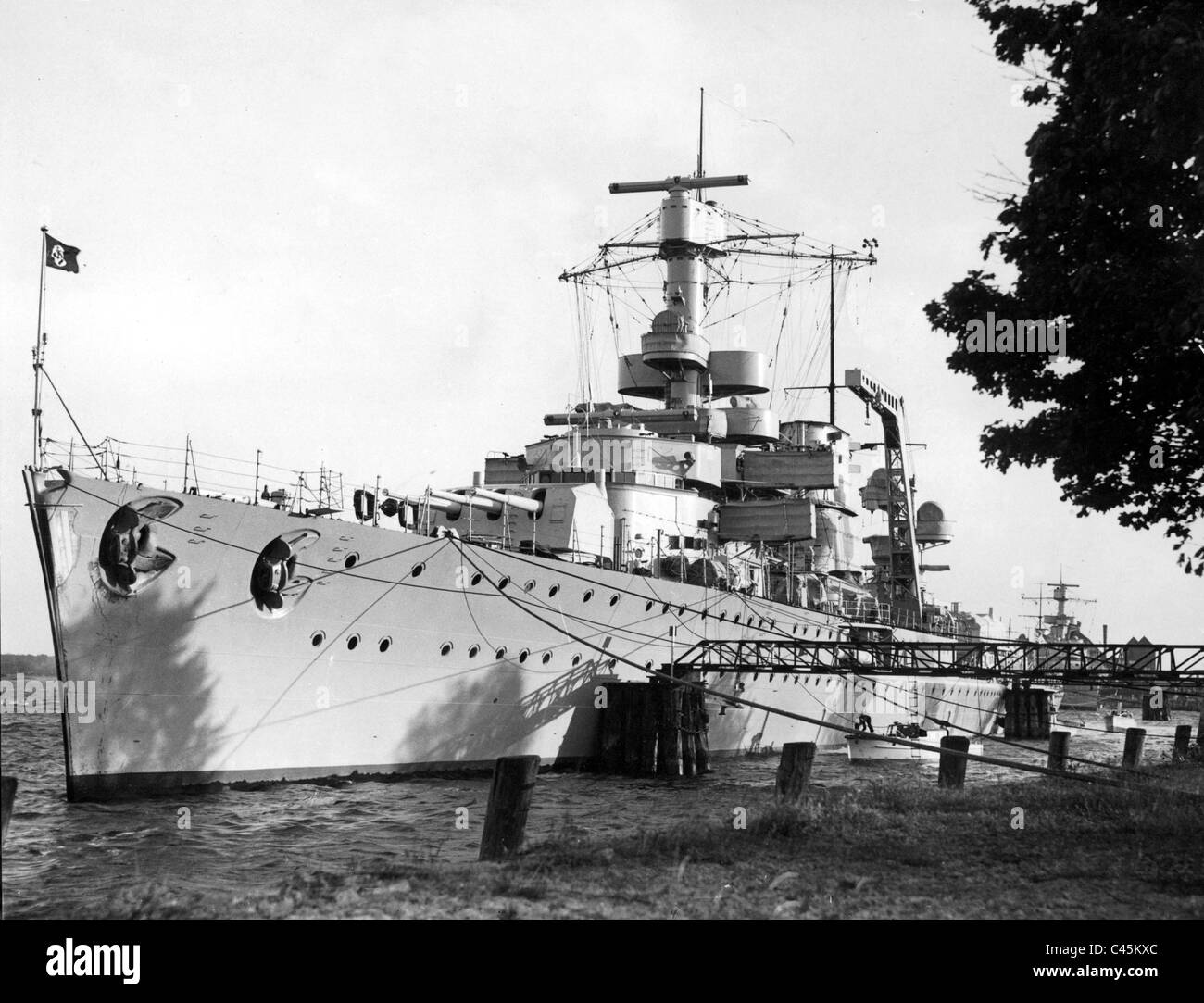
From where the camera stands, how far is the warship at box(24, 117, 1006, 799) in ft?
52.8

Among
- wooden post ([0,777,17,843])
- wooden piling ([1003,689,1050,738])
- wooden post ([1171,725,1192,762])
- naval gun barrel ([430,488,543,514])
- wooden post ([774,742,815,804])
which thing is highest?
naval gun barrel ([430,488,543,514])

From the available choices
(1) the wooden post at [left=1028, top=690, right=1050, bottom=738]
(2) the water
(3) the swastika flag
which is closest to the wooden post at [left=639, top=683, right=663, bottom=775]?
(2) the water

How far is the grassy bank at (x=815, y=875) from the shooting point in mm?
7707

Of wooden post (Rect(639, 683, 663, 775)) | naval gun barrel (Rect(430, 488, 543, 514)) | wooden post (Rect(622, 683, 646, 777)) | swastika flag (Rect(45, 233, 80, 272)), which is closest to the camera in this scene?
swastika flag (Rect(45, 233, 80, 272))

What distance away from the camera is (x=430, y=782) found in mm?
19406

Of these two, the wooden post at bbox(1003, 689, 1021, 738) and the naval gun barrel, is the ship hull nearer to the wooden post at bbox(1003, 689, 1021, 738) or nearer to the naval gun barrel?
the naval gun barrel

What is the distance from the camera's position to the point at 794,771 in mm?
13617

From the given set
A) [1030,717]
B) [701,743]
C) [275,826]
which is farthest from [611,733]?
[1030,717]

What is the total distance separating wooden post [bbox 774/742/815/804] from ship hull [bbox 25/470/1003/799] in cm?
455

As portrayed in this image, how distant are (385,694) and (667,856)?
10166 mm

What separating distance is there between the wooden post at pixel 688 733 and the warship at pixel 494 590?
4.83 feet

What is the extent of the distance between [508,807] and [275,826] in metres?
6.61
